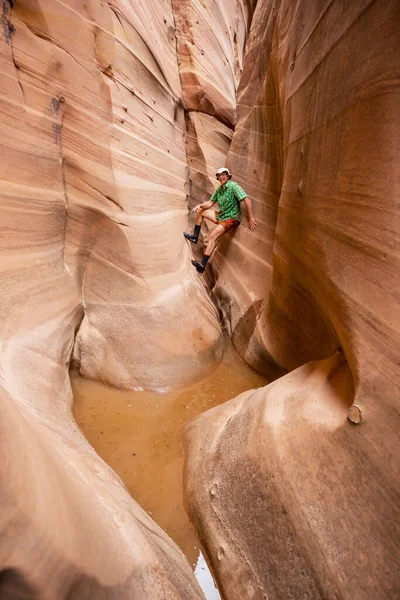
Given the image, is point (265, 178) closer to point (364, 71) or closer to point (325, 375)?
point (364, 71)

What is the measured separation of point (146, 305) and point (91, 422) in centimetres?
142

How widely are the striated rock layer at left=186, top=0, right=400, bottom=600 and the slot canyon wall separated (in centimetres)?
1

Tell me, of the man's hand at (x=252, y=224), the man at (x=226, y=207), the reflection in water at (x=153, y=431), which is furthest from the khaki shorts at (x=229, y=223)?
the reflection in water at (x=153, y=431)

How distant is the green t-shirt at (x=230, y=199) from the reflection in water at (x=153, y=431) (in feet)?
7.99

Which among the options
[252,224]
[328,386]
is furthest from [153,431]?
[252,224]

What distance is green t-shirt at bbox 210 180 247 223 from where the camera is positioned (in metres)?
4.70

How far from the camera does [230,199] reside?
480cm

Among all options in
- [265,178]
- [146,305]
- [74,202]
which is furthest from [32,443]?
[265,178]

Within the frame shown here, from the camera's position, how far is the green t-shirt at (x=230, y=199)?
15.4 ft

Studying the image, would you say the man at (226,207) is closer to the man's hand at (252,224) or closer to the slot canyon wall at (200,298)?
the man's hand at (252,224)

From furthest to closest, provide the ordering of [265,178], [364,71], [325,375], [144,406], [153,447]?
[265,178] → [144,406] → [153,447] → [325,375] → [364,71]

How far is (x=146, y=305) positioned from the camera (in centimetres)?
371

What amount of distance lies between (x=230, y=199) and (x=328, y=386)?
3.47 m

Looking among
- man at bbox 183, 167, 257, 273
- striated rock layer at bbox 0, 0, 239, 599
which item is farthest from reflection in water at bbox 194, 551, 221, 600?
man at bbox 183, 167, 257, 273
